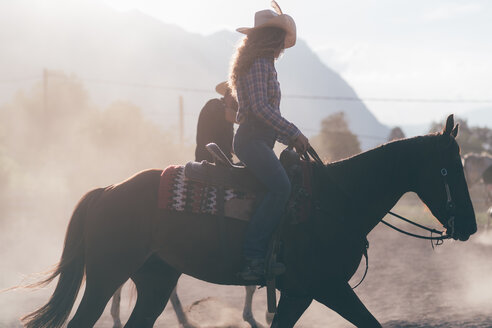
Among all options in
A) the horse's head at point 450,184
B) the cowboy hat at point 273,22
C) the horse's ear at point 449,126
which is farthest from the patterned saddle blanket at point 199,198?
the horse's ear at point 449,126

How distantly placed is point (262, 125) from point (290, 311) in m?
1.56

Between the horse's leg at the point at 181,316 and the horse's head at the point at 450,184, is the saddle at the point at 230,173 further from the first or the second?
the horse's leg at the point at 181,316

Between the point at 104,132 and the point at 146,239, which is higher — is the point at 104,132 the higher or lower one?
the lower one

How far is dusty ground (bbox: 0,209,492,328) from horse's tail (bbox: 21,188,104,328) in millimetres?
1621

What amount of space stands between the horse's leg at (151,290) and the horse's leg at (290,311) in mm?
1091

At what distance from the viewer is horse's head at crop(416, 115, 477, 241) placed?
4965 mm

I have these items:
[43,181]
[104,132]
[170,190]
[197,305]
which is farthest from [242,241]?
[104,132]

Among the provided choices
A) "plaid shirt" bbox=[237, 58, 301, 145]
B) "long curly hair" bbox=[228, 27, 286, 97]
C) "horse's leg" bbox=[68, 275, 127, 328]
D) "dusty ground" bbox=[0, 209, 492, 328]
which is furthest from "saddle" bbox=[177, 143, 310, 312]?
"dusty ground" bbox=[0, 209, 492, 328]

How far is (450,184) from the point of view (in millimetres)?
4980

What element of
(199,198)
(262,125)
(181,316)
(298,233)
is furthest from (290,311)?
(181,316)

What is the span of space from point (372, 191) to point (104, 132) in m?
55.5

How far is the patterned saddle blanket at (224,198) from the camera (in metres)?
5.00

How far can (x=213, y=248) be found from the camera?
16.4 ft

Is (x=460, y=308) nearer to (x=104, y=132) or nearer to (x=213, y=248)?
(x=213, y=248)
